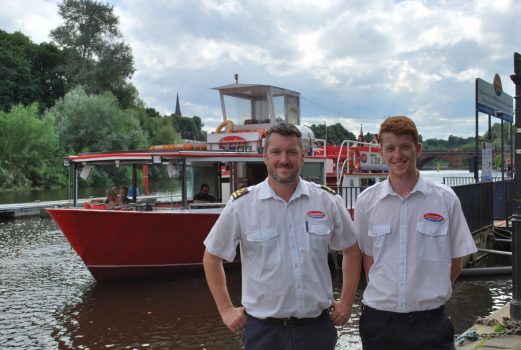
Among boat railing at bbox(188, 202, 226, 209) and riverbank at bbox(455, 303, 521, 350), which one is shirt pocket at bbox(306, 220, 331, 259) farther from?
boat railing at bbox(188, 202, 226, 209)

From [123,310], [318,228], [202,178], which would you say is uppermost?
[202,178]

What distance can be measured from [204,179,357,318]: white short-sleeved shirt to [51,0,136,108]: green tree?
6366 cm

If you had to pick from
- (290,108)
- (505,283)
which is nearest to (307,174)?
(290,108)

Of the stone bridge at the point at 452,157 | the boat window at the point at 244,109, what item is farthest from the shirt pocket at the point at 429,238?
the stone bridge at the point at 452,157

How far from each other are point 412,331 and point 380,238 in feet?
1.74

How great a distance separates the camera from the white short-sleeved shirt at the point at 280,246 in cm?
293

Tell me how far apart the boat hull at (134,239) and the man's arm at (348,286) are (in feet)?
28.5

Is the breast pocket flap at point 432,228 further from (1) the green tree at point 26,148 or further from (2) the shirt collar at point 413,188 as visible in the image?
(1) the green tree at point 26,148

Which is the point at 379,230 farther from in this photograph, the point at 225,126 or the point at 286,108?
the point at 286,108

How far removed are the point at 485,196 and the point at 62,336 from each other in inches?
387

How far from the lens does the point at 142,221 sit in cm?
1147

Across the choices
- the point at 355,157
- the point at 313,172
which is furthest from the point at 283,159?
the point at 355,157

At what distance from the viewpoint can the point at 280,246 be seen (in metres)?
2.96

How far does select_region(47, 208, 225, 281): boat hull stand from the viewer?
11.3 metres
